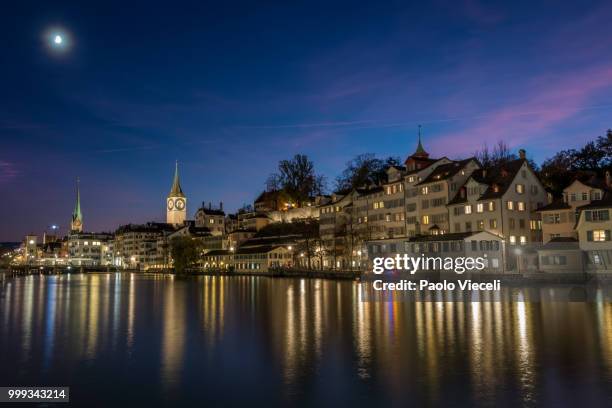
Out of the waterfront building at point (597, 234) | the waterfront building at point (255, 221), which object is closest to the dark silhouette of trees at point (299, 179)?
the waterfront building at point (255, 221)

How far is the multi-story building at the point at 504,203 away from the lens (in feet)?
209

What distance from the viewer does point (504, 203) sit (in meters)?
63.8

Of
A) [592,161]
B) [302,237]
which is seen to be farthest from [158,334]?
[302,237]

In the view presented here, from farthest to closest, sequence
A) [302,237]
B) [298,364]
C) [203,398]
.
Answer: [302,237] < [298,364] < [203,398]

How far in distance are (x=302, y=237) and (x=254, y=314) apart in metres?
74.9

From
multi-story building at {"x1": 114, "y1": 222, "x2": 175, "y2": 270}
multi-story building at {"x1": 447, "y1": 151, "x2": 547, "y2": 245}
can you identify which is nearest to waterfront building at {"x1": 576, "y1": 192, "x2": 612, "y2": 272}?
multi-story building at {"x1": 447, "y1": 151, "x2": 547, "y2": 245}

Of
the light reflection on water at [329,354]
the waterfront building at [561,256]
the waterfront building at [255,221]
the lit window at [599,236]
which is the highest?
the waterfront building at [255,221]

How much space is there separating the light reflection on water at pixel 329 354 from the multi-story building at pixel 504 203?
24.4 meters

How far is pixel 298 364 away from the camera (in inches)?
830

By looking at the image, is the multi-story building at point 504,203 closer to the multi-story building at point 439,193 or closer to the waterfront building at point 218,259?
the multi-story building at point 439,193

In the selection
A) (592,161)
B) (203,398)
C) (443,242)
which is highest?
(592,161)

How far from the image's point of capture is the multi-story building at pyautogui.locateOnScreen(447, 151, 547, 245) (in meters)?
63.8

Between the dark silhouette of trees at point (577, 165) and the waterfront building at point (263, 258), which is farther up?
the dark silhouette of trees at point (577, 165)

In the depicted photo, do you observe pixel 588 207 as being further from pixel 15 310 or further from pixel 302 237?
pixel 302 237
